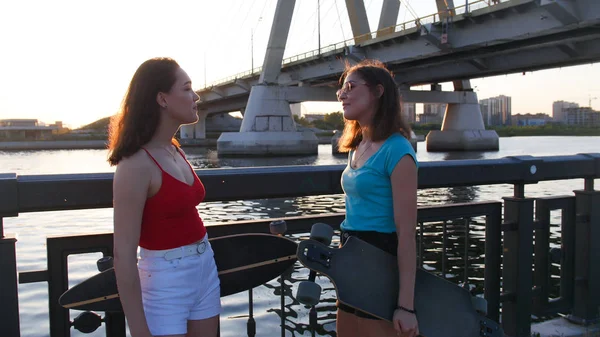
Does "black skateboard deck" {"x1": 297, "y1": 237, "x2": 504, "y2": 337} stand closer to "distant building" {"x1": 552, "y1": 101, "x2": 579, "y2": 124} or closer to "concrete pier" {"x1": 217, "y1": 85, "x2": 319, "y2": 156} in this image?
"concrete pier" {"x1": 217, "y1": 85, "x2": 319, "y2": 156}

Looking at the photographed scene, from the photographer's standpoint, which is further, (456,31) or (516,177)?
(456,31)

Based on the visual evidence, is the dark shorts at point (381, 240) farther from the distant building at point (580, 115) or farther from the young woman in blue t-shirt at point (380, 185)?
the distant building at point (580, 115)

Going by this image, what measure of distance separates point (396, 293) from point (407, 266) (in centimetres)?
15

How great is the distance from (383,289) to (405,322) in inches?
5.8

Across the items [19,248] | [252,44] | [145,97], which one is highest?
[252,44]

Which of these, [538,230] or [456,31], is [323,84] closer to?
[456,31]

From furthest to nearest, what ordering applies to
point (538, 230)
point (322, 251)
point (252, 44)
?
point (252, 44) < point (538, 230) < point (322, 251)

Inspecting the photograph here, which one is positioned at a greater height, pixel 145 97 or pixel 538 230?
pixel 145 97

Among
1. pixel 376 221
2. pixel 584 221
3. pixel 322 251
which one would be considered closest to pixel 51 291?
pixel 322 251

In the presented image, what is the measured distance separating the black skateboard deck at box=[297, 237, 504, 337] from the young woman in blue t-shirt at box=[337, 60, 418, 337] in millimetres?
70

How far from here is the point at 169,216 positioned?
204cm

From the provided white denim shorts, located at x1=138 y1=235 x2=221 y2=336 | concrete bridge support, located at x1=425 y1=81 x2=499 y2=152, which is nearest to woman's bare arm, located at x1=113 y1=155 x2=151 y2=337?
white denim shorts, located at x1=138 y1=235 x2=221 y2=336

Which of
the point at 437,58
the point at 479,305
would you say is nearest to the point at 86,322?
the point at 479,305

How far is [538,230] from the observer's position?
394cm
